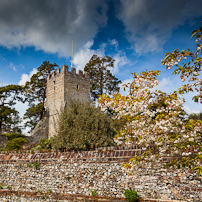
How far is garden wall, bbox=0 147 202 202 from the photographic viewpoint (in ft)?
22.6

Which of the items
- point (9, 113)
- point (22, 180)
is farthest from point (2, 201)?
point (9, 113)

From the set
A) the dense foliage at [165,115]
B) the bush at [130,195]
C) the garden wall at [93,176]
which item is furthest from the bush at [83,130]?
the dense foliage at [165,115]

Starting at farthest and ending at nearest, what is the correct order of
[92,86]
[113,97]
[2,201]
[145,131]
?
1. [92,86]
2. [2,201]
3. [113,97]
4. [145,131]

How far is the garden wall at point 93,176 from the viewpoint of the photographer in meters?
6.88

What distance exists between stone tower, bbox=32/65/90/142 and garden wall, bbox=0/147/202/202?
433 inches

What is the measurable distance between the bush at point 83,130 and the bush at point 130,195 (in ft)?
13.5

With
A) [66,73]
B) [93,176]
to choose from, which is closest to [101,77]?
[66,73]

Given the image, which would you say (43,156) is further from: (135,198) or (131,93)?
(131,93)

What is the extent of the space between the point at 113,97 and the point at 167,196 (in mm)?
4081

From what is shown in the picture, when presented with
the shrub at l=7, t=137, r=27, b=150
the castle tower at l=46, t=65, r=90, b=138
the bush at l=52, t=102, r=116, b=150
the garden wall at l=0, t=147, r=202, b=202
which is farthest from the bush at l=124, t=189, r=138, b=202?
the castle tower at l=46, t=65, r=90, b=138

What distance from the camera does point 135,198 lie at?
285 inches

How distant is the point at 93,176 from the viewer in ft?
28.2

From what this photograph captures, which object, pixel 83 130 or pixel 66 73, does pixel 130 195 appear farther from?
pixel 66 73

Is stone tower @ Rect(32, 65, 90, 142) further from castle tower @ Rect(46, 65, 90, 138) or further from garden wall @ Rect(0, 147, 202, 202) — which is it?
garden wall @ Rect(0, 147, 202, 202)
